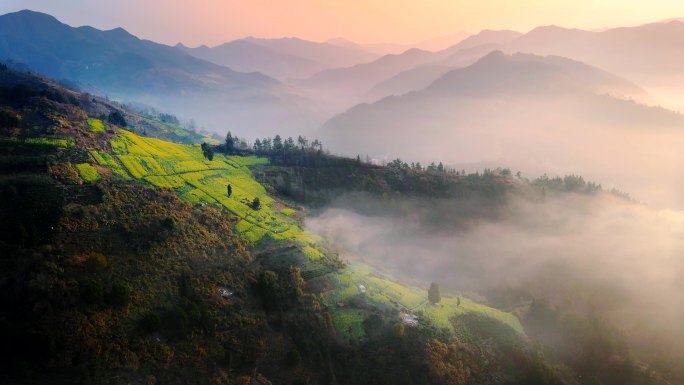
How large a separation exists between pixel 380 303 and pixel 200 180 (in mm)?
53266

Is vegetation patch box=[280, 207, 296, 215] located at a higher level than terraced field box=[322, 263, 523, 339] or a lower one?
higher

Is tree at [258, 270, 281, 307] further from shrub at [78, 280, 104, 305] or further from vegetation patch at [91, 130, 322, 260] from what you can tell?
shrub at [78, 280, 104, 305]

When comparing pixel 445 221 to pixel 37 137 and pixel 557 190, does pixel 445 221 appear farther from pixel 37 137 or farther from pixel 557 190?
pixel 37 137


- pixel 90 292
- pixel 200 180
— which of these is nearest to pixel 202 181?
pixel 200 180

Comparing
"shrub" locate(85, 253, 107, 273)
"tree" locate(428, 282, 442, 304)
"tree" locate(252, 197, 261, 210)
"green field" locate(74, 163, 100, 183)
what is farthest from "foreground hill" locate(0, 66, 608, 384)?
"tree" locate(428, 282, 442, 304)

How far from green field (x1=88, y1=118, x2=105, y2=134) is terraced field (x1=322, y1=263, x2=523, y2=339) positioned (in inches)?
2589

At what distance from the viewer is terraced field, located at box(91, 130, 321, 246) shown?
86.4m

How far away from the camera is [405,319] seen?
75.7 metres

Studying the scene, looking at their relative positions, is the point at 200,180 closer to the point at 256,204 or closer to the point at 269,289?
the point at 256,204

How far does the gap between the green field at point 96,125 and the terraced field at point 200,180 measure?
4128 millimetres

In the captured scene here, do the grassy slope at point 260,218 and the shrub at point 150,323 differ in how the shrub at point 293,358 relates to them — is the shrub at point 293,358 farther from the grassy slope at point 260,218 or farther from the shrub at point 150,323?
the shrub at point 150,323

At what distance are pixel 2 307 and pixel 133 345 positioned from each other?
15664 millimetres

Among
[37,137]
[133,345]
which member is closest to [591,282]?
[133,345]

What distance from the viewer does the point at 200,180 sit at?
99.6 meters
